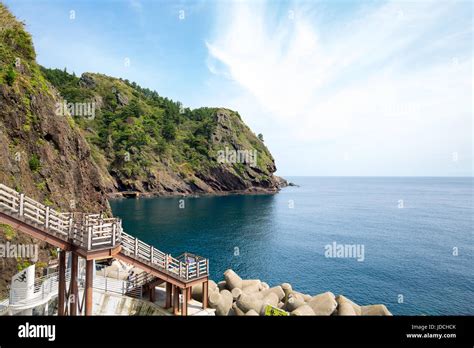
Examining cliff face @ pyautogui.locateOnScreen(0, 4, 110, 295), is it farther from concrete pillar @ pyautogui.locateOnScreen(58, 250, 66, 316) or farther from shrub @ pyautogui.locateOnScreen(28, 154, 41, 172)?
concrete pillar @ pyautogui.locateOnScreen(58, 250, 66, 316)

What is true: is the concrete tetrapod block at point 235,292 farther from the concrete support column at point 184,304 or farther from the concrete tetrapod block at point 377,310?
the concrete tetrapod block at point 377,310

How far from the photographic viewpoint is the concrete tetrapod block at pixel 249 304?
67.2ft

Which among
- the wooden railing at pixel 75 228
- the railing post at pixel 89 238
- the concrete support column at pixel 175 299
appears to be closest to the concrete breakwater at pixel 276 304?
the concrete support column at pixel 175 299

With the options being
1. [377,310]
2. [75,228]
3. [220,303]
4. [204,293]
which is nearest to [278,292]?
[220,303]

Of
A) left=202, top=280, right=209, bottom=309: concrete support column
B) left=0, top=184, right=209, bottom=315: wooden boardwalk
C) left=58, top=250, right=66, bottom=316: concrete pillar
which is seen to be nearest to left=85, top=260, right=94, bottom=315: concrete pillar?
left=0, top=184, right=209, bottom=315: wooden boardwalk

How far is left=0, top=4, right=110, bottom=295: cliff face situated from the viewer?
1244 inches

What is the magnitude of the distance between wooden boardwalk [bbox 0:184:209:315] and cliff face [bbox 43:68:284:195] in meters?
107

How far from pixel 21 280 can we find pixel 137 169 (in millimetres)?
113333

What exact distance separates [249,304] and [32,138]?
1402 inches

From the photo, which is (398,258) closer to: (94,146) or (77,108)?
(94,146)

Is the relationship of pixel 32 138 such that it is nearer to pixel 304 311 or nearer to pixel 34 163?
pixel 34 163

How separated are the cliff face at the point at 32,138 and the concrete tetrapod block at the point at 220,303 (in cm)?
1808
